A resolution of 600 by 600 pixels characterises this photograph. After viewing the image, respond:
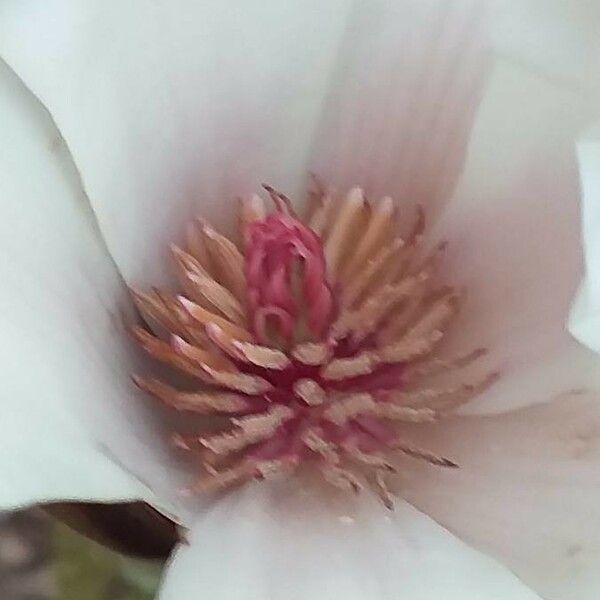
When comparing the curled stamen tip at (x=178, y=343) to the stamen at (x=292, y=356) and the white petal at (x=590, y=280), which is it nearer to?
the stamen at (x=292, y=356)

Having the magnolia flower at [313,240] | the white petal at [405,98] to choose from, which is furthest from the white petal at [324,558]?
the white petal at [405,98]

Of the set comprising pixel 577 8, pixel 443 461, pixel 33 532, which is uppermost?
pixel 577 8

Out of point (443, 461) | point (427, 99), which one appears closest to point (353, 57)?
point (427, 99)

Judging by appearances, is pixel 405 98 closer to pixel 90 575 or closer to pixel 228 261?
pixel 228 261

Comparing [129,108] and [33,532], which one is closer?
[129,108]

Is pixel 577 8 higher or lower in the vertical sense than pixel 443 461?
higher

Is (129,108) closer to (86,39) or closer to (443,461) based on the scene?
(86,39)

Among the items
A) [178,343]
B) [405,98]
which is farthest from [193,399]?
[405,98]
